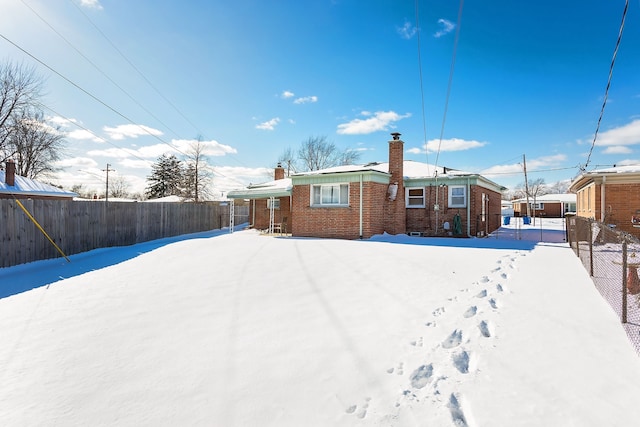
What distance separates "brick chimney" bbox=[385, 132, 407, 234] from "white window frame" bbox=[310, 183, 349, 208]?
2288 millimetres

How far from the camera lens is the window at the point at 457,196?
16109 mm

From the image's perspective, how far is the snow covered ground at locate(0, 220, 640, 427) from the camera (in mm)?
2609

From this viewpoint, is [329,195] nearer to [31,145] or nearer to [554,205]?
[31,145]

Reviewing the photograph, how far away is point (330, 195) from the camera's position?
15.7 m

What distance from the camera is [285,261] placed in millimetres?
8586

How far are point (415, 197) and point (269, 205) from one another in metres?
9.56

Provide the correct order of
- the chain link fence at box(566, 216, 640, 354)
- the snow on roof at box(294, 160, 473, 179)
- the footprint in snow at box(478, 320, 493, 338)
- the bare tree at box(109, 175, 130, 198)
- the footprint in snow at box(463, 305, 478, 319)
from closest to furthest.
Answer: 1. the footprint in snow at box(478, 320, 493, 338)
2. the chain link fence at box(566, 216, 640, 354)
3. the footprint in snow at box(463, 305, 478, 319)
4. the snow on roof at box(294, 160, 473, 179)
5. the bare tree at box(109, 175, 130, 198)

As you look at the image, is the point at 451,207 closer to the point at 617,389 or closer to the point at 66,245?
the point at 617,389

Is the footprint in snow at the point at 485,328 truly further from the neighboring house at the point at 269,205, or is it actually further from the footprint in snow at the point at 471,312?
the neighboring house at the point at 269,205

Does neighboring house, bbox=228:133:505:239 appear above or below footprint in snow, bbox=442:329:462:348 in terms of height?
above

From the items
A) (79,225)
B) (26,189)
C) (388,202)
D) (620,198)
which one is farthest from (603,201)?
(26,189)

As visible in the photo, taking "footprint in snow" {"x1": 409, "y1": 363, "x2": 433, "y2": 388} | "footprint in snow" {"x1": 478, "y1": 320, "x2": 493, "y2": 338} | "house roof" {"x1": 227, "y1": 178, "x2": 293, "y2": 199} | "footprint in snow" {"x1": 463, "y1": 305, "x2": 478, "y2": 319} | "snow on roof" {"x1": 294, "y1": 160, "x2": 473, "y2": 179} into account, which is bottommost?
"footprint in snow" {"x1": 409, "y1": 363, "x2": 433, "y2": 388}

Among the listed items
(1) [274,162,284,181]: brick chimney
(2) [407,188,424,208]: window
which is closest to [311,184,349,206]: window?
(2) [407,188,424,208]: window

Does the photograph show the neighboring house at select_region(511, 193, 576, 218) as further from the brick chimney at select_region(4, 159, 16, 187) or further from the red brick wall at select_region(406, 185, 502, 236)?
the brick chimney at select_region(4, 159, 16, 187)
